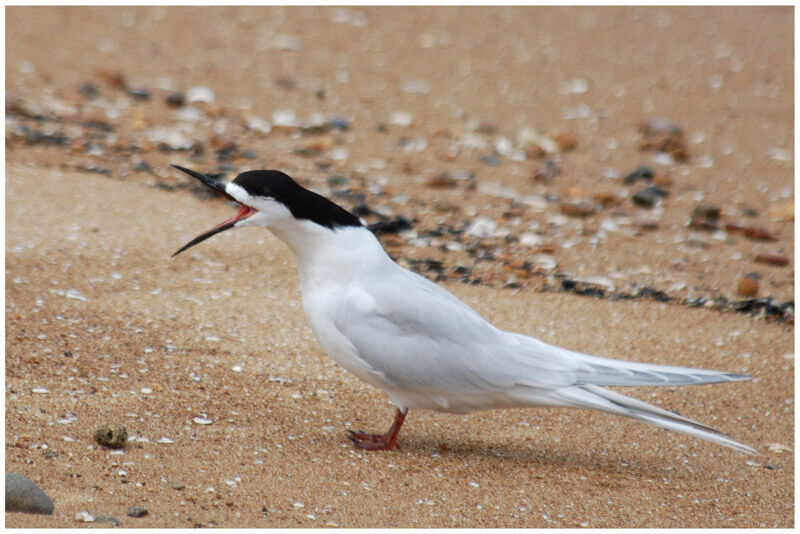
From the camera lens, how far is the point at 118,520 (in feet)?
9.29

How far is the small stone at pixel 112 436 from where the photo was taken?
3285 mm

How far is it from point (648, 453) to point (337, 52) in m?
5.56

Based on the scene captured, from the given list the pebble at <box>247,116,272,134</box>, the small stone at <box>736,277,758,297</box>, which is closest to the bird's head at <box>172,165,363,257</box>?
the small stone at <box>736,277,758,297</box>

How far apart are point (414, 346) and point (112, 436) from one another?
106 cm

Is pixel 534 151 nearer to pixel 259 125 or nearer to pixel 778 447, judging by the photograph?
pixel 259 125

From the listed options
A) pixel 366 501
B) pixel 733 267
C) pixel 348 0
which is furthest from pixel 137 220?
pixel 348 0

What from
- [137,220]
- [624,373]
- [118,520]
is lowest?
[137,220]

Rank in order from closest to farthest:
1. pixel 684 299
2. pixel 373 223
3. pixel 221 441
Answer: pixel 221 441 < pixel 684 299 < pixel 373 223

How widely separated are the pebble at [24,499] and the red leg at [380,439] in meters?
1.18

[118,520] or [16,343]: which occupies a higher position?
[118,520]

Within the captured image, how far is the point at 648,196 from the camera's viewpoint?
6777 mm

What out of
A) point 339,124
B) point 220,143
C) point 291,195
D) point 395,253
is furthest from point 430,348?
point 339,124

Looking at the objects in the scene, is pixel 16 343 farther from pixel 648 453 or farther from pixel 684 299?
pixel 684 299

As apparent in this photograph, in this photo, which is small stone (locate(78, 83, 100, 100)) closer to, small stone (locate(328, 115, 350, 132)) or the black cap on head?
small stone (locate(328, 115, 350, 132))
